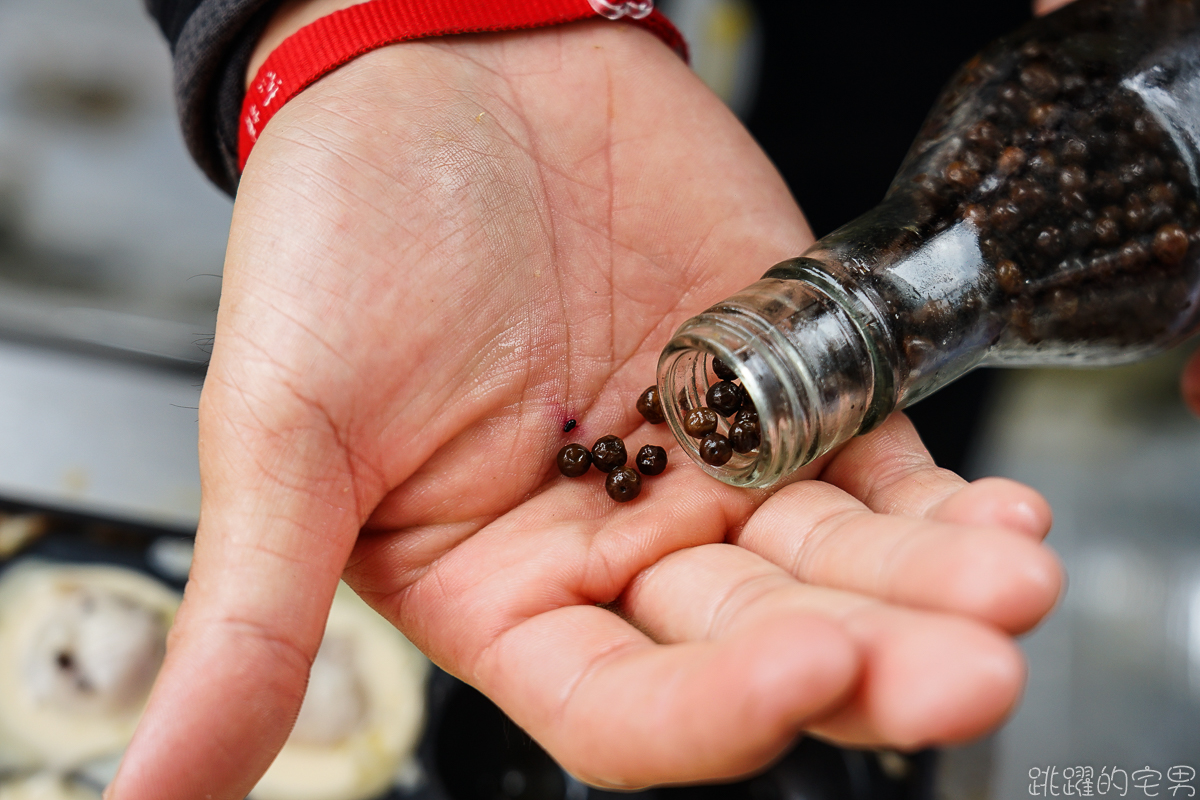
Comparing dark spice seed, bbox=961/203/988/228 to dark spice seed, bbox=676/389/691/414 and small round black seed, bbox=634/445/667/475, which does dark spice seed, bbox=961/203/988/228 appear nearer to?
dark spice seed, bbox=676/389/691/414

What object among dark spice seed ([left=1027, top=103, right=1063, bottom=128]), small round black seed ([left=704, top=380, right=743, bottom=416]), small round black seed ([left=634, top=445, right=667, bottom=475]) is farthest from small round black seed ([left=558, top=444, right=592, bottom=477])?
dark spice seed ([left=1027, top=103, right=1063, bottom=128])

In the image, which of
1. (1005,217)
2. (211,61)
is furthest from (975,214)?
(211,61)

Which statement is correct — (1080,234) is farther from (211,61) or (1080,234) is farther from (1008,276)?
(211,61)

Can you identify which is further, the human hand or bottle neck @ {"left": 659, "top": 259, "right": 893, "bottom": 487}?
bottle neck @ {"left": 659, "top": 259, "right": 893, "bottom": 487}

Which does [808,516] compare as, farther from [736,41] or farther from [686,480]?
[736,41]

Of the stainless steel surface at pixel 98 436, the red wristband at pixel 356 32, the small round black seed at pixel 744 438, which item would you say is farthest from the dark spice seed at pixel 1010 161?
the stainless steel surface at pixel 98 436

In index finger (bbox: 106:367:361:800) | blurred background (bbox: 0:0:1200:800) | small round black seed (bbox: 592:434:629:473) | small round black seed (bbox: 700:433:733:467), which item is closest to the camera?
index finger (bbox: 106:367:361:800)
